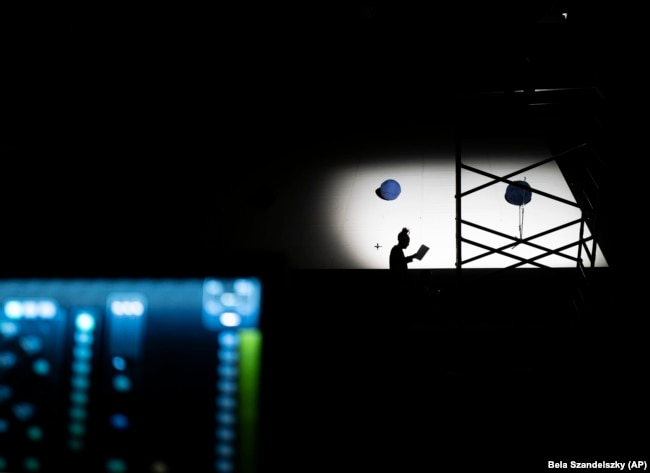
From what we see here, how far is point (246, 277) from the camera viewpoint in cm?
57

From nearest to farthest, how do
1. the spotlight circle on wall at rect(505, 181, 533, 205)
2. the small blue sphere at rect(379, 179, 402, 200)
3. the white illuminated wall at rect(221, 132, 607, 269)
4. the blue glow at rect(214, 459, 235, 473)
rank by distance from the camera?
the blue glow at rect(214, 459, 235, 473) < the white illuminated wall at rect(221, 132, 607, 269) < the spotlight circle on wall at rect(505, 181, 533, 205) < the small blue sphere at rect(379, 179, 402, 200)

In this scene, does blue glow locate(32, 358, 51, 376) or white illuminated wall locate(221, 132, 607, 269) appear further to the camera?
white illuminated wall locate(221, 132, 607, 269)

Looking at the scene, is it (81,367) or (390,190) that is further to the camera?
(390,190)

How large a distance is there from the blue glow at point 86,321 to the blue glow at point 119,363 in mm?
53

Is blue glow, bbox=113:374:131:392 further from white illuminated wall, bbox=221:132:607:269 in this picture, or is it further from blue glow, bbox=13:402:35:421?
white illuminated wall, bbox=221:132:607:269

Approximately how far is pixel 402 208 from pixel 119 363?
523cm

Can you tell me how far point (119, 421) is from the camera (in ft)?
1.90

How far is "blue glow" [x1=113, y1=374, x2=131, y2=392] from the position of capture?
1.92ft

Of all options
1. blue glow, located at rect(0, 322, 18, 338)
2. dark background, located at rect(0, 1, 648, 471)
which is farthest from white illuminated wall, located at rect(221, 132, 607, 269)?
blue glow, located at rect(0, 322, 18, 338)

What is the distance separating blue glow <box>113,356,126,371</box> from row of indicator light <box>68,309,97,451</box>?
35 mm

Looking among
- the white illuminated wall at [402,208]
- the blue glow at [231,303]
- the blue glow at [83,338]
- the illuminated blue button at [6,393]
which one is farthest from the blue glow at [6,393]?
the white illuminated wall at [402,208]

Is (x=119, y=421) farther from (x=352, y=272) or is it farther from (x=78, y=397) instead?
(x=352, y=272)

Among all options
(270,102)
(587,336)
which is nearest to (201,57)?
(270,102)

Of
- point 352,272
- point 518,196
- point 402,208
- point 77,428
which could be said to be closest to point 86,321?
point 77,428
